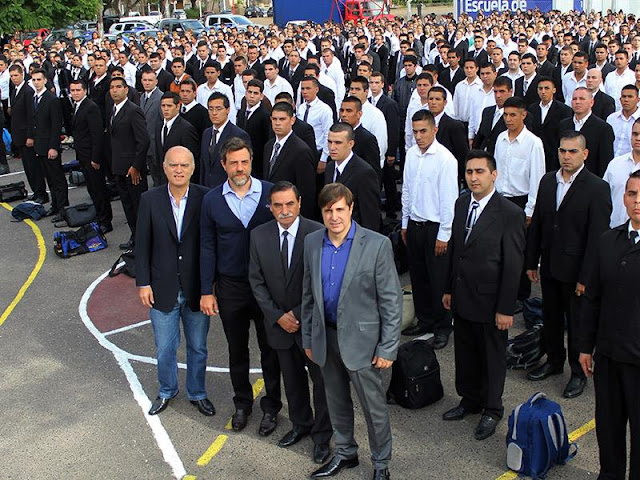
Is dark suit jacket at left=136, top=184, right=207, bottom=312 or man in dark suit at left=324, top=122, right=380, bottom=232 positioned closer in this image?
dark suit jacket at left=136, top=184, right=207, bottom=312

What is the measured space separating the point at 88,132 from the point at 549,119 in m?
6.70

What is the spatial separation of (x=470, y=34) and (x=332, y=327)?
64.3 ft

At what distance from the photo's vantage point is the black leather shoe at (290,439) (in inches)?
231

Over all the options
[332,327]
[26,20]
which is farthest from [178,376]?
[26,20]

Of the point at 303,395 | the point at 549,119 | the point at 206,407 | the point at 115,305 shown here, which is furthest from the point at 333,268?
the point at 549,119

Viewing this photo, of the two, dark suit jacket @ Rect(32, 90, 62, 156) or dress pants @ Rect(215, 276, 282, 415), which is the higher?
dark suit jacket @ Rect(32, 90, 62, 156)

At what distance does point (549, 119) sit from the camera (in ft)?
30.6

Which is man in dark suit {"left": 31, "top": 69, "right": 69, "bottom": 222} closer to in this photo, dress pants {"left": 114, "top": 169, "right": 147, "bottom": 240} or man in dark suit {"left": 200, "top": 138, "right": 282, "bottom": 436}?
dress pants {"left": 114, "top": 169, "right": 147, "bottom": 240}

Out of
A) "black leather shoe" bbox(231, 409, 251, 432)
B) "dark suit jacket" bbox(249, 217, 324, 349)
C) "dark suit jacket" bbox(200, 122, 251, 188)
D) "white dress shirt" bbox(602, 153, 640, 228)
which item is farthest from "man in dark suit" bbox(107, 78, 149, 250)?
"white dress shirt" bbox(602, 153, 640, 228)

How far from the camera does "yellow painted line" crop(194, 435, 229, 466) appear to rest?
5.76 m

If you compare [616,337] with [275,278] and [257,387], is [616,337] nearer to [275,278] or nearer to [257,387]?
[275,278]

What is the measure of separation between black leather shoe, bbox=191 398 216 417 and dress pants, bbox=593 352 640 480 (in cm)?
308

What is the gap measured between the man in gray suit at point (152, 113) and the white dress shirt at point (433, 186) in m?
4.09

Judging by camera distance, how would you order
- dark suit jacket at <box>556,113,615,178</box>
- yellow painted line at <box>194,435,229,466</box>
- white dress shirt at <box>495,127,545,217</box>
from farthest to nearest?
1. dark suit jacket at <box>556,113,615,178</box>
2. white dress shirt at <box>495,127,545,217</box>
3. yellow painted line at <box>194,435,229,466</box>
